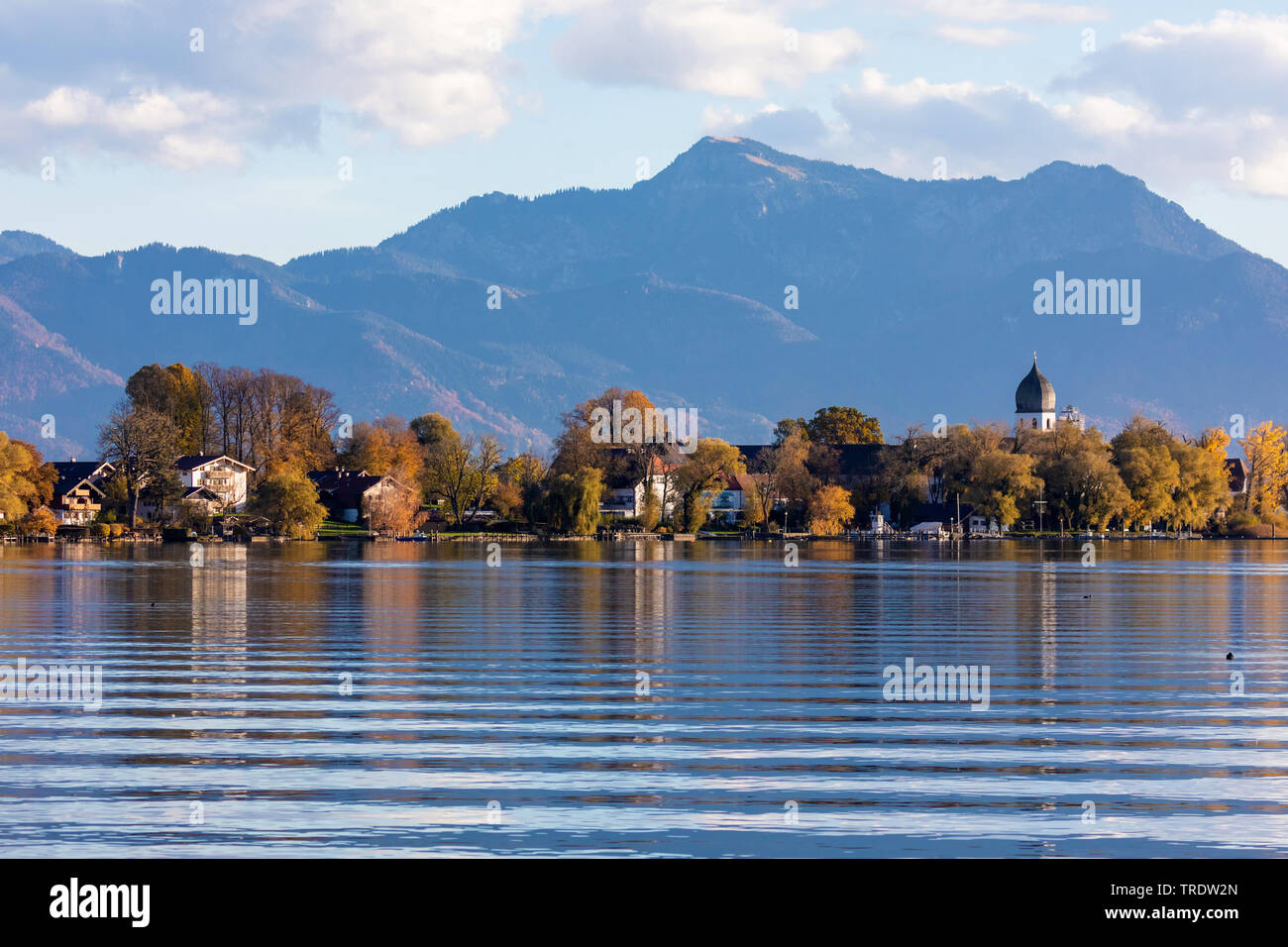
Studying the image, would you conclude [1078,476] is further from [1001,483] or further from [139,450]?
[139,450]

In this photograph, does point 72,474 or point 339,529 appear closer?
point 339,529

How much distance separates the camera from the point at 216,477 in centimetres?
13650

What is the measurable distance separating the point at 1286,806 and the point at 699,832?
696 centimetres

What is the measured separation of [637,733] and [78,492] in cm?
12139

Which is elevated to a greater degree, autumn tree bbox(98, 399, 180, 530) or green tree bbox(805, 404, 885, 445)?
A: green tree bbox(805, 404, 885, 445)

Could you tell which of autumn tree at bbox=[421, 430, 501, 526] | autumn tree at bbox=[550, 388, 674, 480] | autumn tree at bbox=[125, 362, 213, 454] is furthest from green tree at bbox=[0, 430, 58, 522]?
autumn tree at bbox=[550, 388, 674, 480]

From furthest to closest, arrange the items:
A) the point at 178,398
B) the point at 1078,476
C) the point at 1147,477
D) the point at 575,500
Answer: the point at 1147,477, the point at 178,398, the point at 1078,476, the point at 575,500

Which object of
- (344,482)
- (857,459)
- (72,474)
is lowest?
(344,482)

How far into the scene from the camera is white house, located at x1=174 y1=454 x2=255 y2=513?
130 m

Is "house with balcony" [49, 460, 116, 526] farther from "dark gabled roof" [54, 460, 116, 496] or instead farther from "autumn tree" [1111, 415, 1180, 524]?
"autumn tree" [1111, 415, 1180, 524]

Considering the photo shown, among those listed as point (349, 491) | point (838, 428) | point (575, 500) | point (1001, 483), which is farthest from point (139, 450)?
point (838, 428)

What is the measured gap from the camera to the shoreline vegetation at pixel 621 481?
123 metres

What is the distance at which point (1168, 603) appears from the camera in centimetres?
4991

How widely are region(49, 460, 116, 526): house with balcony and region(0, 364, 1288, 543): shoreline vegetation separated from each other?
566 mm
